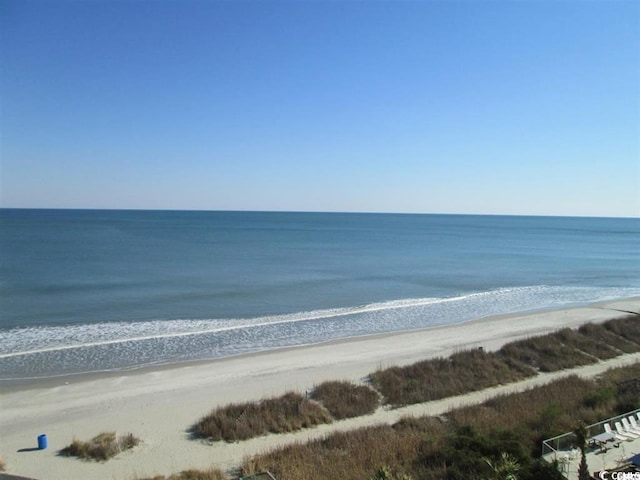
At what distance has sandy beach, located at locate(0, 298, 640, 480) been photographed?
11398mm

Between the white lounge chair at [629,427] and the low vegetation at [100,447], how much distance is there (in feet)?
39.5

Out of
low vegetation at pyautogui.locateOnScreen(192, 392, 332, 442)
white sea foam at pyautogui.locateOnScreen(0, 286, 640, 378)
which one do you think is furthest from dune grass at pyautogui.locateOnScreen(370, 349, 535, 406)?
white sea foam at pyautogui.locateOnScreen(0, 286, 640, 378)

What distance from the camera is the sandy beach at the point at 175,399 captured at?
11.4 m

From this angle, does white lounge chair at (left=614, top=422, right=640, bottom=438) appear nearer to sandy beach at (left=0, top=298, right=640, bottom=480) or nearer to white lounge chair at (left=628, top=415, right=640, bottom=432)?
white lounge chair at (left=628, top=415, right=640, bottom=432)

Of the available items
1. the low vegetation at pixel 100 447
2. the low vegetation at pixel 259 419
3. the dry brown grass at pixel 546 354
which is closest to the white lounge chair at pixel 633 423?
the dry brown grass at pixel 546 354

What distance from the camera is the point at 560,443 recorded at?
Answer: 10297mm

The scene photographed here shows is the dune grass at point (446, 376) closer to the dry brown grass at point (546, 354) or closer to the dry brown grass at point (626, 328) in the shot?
the dry brown grass at point (546, 354)

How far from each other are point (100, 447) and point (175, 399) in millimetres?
4066

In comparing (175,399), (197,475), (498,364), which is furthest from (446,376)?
(197,475)

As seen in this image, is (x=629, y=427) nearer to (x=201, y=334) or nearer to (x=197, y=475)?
(x=197, y=475)

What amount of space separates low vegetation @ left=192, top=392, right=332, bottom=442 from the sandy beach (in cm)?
37

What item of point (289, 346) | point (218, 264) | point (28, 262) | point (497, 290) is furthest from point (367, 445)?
point (28, 262)

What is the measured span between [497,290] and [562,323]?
11.1 m

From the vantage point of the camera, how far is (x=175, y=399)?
15578mm
